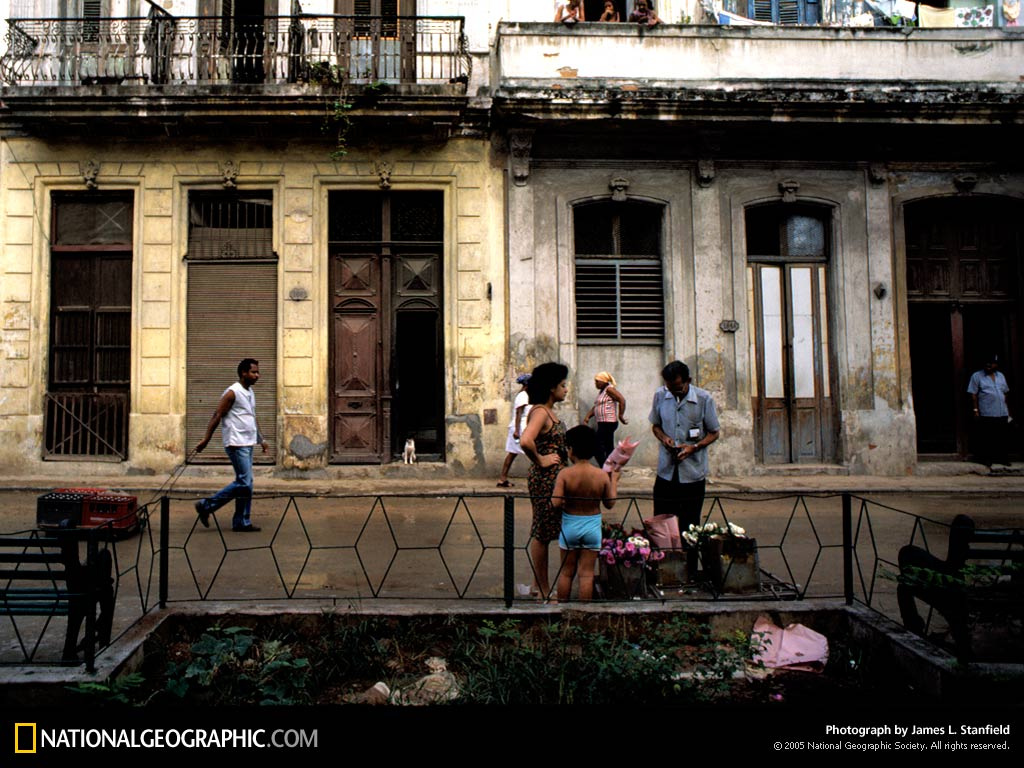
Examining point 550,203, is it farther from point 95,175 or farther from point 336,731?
point 336,731

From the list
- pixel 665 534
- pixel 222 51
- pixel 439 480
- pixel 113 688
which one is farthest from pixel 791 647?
pixel 222 51

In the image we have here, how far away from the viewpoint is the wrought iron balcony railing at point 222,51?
1227 centimetres

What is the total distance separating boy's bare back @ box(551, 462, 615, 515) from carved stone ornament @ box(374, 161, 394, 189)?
8.73 m

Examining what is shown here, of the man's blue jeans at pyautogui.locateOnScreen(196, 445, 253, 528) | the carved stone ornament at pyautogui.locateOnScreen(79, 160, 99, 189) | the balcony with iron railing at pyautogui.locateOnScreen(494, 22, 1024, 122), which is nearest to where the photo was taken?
the man's blue jeans at pyautogui.locateOnScreen(196, 445, 253, 528)

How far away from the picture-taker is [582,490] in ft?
16.7

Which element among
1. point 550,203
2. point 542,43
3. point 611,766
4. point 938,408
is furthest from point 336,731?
point 938,408

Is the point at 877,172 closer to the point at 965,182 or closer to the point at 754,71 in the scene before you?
the point at 965,182

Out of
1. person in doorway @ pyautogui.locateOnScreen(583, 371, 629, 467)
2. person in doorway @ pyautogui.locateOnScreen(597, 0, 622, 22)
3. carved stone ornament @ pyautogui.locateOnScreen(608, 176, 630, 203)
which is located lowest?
person in doorway @ pyautogui.locateOnScreen(583, 371, 629, 467)

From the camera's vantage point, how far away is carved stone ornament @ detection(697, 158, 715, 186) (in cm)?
1268

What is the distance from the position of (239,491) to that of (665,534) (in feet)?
14.2

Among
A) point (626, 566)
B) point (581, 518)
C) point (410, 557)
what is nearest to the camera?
point (581, 518)

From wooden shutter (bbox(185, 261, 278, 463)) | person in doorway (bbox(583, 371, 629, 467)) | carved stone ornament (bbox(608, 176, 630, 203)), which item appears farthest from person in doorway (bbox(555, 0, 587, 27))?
person in doorway (bbox(583, 371, 629, 467))

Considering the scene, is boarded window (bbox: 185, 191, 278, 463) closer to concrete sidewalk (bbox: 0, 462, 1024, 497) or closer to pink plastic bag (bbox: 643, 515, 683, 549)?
concrete sidewalk (bbox: 0, 462, 1024, 497)

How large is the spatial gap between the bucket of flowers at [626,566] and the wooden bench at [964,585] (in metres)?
1.62
